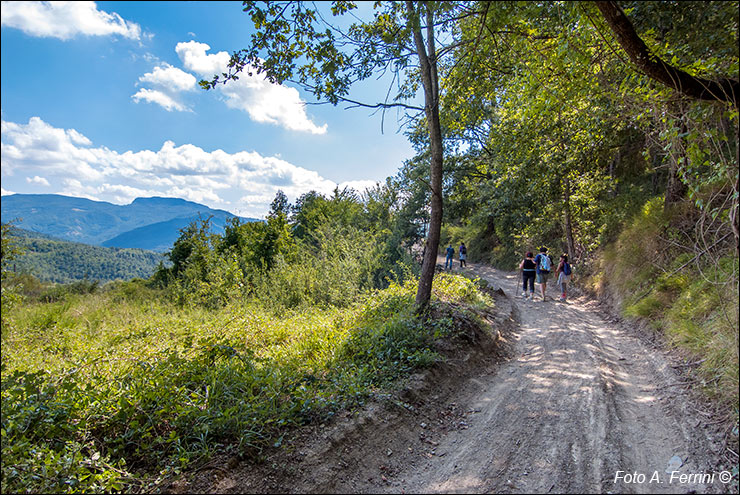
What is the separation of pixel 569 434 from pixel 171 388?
15.5 feet

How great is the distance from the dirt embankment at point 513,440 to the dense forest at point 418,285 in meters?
0.38

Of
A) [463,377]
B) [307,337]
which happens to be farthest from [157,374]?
[463,377]

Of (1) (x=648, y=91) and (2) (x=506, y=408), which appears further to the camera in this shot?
(1) (x=648, y=91)

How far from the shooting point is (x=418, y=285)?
27.2 ft

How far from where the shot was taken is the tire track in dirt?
A: 336 centimetres

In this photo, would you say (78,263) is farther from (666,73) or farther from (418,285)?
(666,73)

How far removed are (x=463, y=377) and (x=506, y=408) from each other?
1040 mm

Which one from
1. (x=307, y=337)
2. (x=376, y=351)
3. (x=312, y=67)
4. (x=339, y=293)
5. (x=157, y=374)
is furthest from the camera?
(x=339, y=293)

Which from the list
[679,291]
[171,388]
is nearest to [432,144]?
[171,388]

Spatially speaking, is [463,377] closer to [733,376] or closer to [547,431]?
[547,431]

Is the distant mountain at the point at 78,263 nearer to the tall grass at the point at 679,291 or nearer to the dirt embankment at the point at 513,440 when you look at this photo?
the tall grass at the point at 679,291

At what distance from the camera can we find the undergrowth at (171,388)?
10.2 feet

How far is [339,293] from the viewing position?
37.0ft

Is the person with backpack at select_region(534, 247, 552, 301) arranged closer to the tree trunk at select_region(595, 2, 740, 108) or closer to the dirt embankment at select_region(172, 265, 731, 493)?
the dirt embankment at select_region(172, 265, 731, 493)
